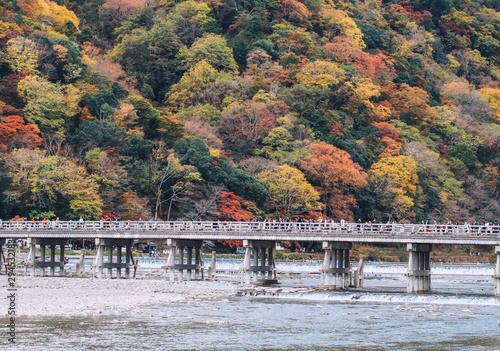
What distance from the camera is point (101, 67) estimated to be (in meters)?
105

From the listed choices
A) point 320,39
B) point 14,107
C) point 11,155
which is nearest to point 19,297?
point 11,155

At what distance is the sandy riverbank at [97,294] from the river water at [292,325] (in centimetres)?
183

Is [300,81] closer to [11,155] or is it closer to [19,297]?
[11,155]

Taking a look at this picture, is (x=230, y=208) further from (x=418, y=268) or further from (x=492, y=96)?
(x=492, y=96)

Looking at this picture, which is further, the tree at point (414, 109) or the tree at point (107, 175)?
the tree at point (414, 109)

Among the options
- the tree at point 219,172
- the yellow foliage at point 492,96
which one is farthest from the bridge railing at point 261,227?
the yellow foliage at point 492,96

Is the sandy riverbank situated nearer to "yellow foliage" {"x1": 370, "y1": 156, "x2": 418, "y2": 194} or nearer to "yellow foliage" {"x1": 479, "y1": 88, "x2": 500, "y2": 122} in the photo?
"yellow foliage" {"x1": 370, "y1": 156, "x2": 418, "y2": 194}

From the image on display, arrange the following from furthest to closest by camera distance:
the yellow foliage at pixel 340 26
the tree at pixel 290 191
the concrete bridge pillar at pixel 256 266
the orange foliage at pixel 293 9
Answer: the orange foliage at pixel 293 9, the yellow foliage at pixel 340 26, the tree at pixel 290 191, the concrete bridge pillar at pixel 256 266

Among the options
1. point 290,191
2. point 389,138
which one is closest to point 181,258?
point 290,191

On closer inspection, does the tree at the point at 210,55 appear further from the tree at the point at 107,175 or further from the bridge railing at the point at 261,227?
the bridge railing at the point at 261,227

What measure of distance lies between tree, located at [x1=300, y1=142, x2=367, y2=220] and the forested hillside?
0.22 meters

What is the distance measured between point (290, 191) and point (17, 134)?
30.8 metres

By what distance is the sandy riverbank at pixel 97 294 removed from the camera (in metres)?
40.8

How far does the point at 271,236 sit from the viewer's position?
178 feet
